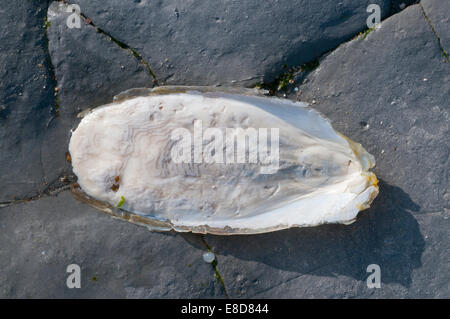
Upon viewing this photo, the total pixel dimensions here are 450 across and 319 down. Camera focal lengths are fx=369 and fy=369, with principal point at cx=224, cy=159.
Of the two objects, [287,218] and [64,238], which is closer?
[287,218]

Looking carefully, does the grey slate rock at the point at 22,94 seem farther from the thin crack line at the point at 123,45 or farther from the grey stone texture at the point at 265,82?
the thin crack line at the point at 123,45

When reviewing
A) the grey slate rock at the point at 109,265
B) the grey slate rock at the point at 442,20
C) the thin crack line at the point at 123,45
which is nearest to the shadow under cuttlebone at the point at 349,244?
the grey slate rock at the point at 109,265

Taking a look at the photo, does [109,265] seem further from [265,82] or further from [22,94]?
[265,82]

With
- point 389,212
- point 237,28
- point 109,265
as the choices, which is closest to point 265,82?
point 237,28

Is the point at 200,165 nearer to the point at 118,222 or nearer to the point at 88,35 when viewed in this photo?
the point at 118,222

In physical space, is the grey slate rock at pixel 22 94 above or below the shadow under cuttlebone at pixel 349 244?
above
